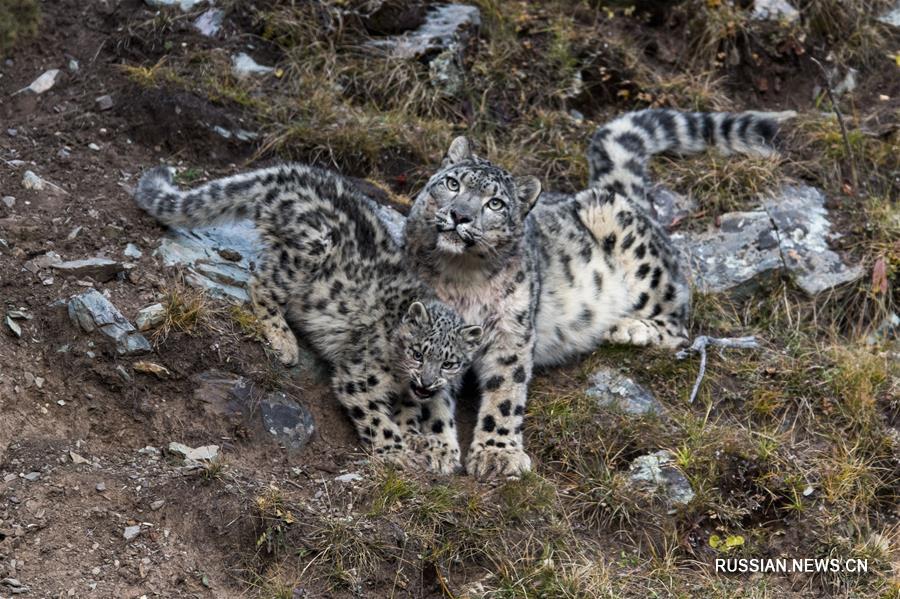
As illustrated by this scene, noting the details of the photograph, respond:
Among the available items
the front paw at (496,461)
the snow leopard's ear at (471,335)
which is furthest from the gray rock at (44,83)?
the front paw at (496,461)

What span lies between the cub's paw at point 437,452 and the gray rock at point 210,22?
510 centimetres

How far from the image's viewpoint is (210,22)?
1144cm

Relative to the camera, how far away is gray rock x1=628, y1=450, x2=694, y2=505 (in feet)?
26.7

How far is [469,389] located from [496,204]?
1.47 metres

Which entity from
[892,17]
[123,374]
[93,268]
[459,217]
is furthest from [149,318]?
[892,17]

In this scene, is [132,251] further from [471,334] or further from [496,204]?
[496,204]

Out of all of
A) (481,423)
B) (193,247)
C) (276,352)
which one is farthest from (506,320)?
(193,247)

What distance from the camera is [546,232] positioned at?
991cm

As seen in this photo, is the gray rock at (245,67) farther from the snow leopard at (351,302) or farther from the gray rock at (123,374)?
the gray rock at (123,374)

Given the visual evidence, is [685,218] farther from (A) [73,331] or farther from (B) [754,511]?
Result: (A) [73,331]

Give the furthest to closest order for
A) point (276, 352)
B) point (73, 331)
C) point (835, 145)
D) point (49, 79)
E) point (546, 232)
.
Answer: point (835, 145) < point (49, 79) < point (546, 232) < point (276, 352) < point (73, 331)

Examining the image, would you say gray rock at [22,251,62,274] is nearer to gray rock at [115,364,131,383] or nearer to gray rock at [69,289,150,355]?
gray rock at [69,289,150,355]

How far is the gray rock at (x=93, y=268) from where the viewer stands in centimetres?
827

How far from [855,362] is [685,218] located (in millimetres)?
2226
